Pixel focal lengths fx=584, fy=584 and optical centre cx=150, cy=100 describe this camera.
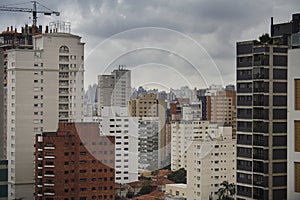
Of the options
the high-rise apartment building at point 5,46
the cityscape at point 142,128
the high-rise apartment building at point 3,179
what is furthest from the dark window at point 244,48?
the high-rise apartment building at point 5,46

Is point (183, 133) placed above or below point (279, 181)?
above

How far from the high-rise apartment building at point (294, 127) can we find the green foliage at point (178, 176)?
2.03 meters

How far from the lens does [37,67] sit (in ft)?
22.6

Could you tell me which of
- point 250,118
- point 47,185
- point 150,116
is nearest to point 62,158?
point 47,185

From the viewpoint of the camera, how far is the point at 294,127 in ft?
11.1

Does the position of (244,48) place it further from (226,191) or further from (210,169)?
(210,169)

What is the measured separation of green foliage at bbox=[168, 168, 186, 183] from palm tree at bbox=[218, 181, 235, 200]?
15.8 inches

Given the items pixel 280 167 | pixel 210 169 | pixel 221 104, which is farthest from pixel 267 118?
Result: pixel 210 169

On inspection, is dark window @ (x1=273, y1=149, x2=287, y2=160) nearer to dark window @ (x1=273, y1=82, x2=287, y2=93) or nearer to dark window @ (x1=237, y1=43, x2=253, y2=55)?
dark window @ (x1=273, y1=82, x2=287, y2=93)

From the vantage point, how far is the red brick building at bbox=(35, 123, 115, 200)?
18.0 feet

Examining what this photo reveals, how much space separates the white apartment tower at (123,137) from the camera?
14.3 ft

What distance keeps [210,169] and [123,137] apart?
5.11 feet

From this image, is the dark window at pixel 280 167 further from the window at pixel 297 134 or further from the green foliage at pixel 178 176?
the green foliage at pixel 178 176

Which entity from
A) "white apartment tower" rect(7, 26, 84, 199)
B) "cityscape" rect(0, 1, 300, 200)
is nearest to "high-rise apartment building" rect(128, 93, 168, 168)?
"cityscape" rect(0, 1, 300, 200)
